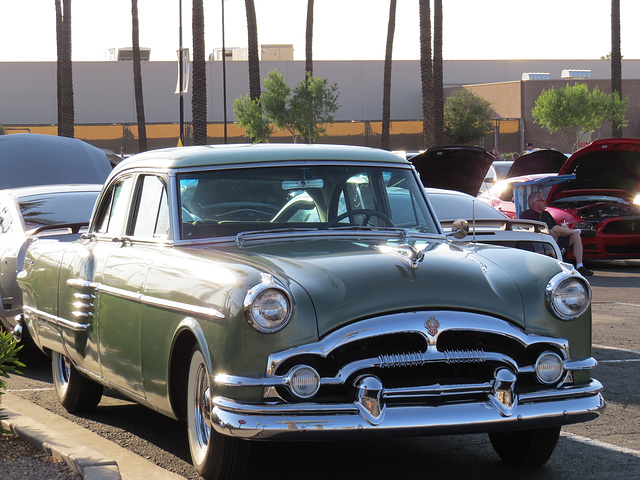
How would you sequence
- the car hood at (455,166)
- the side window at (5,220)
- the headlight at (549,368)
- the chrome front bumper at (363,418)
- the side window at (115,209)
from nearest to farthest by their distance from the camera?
the chrome front bumper at (363,418) → the headlight at (549,368) → the side window at (115,209) → the side window at (5,220) → the car hood at (455,166)

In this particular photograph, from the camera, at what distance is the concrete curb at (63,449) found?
17.5 feet

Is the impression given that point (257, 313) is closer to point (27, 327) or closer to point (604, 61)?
point (27, 327)

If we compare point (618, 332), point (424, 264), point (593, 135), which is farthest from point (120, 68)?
point (424, 264)

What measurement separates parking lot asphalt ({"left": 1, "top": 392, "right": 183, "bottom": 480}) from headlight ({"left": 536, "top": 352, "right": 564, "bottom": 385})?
74.7 inches

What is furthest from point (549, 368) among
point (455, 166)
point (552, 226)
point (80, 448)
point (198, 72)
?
point (198, 72)

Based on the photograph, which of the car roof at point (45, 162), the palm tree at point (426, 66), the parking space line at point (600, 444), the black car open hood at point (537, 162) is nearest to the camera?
the parking space line at point (600, 444)

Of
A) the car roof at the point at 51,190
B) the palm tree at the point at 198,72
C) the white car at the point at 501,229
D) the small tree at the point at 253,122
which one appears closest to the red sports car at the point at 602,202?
the white car at the point at 501,229

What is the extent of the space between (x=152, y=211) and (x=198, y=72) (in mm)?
27647

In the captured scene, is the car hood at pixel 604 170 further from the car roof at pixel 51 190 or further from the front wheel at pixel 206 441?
the front wheel at pixel 206 441

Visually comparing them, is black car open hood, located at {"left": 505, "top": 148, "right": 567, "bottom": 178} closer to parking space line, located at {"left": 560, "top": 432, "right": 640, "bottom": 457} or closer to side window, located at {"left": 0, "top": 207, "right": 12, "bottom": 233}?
side window, located at {"left": 0, "top": 207, "right": 12, "bottom": 233}

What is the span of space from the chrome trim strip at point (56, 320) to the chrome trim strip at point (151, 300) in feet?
0.80

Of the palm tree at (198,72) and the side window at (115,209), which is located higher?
the palm tree at (198,72)

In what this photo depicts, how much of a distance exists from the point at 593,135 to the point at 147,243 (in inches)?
2553

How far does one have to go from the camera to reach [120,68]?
3100 inches
